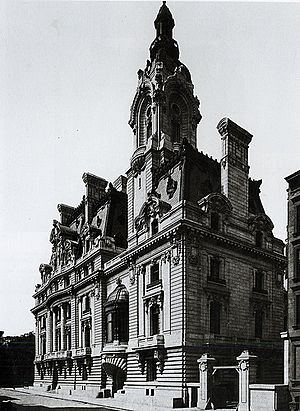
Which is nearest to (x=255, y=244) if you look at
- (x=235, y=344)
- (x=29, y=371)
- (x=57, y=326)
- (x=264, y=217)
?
(x=264, y=217)

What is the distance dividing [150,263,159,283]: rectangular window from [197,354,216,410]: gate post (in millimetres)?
10170

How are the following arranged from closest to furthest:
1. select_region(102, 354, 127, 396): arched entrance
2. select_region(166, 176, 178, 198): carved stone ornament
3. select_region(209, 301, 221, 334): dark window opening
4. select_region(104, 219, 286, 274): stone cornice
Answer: select_region(104, 219, 286, 274): stone cornice
select_region(209, 301, 221, 334): dark window opening
select_region(166, 176, 178, 198): carved stone ornament
select_region(102, 354, 127, 396): arched entrance

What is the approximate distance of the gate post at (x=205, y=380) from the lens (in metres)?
37.2

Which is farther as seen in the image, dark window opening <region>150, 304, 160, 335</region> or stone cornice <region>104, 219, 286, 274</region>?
dark window opening <region>150, 304, 160, 335</region>

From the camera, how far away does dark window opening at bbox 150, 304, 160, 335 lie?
4550cm

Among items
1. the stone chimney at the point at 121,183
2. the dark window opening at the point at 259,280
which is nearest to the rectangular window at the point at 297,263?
the dark window opening at the point at 259,280

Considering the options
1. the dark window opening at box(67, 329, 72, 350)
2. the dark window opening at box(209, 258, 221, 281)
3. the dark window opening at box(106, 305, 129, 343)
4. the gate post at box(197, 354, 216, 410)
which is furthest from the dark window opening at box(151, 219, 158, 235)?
the dark window opening at box(67, 329, 72, 350)

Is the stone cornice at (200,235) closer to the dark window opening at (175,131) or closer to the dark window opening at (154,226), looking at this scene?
the dark window opening at (154,226)

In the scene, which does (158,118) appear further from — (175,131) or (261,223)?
(261,223)

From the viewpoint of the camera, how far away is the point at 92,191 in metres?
70.1

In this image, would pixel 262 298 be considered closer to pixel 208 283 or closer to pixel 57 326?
pixel 208 283

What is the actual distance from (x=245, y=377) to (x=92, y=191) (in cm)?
4128

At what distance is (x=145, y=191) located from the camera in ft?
170

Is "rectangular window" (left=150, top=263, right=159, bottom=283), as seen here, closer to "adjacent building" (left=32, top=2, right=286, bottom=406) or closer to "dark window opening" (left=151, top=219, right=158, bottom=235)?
"adjacent building" (left=32, top=2, right=286, bottom=406)
